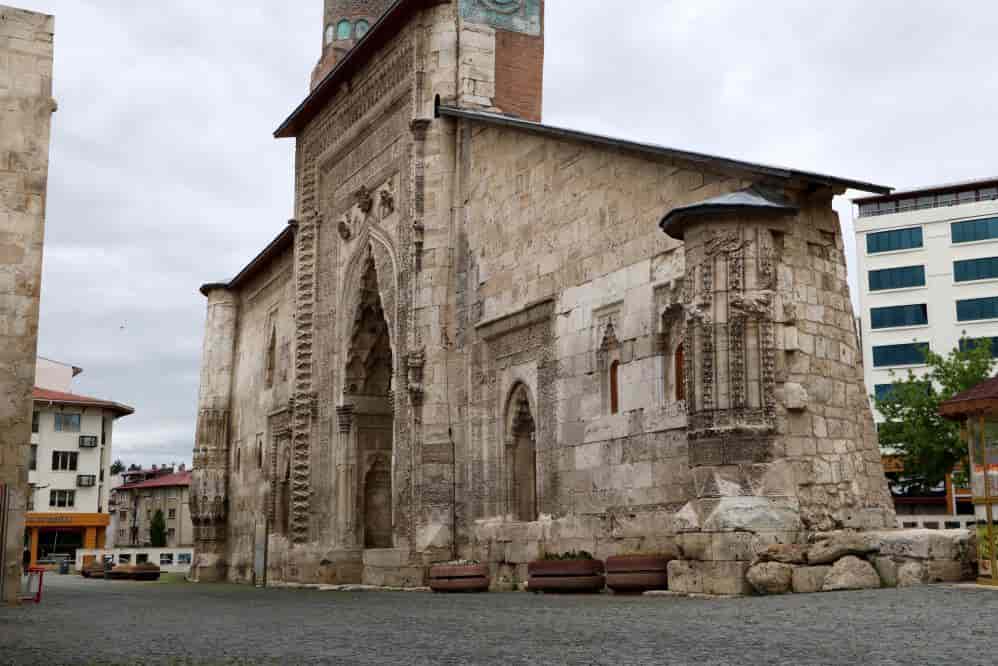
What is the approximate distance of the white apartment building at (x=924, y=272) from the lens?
49438mm

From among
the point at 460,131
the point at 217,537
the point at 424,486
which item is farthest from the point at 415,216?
the point at 217,537

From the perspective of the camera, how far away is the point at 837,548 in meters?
10.8

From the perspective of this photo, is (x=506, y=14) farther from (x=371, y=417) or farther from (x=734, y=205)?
(x=734, y=205)

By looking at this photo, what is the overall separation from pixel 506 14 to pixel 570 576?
950 centimetres

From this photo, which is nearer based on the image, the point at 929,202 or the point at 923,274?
the point at 923,274

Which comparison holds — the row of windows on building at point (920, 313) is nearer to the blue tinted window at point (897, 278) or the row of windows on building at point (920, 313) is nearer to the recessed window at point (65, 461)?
the blue tinted window at point (897, 278)

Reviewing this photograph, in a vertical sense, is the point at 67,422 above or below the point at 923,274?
below

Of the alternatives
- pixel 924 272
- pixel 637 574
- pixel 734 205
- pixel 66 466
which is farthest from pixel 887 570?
pixel 66 466

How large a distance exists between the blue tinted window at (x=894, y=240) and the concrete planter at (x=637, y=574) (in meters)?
42.6

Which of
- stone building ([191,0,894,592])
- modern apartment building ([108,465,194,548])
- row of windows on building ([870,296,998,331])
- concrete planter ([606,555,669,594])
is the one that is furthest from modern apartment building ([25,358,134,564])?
concrete planter ([606,555,669,594])

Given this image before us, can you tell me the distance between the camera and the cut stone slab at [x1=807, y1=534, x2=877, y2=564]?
10.8 m

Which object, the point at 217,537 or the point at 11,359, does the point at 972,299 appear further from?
the point at 11,359

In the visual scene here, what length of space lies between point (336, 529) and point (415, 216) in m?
6.63

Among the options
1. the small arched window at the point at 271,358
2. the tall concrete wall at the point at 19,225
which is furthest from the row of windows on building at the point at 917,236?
the tall concrete wall at the point at 19,225
